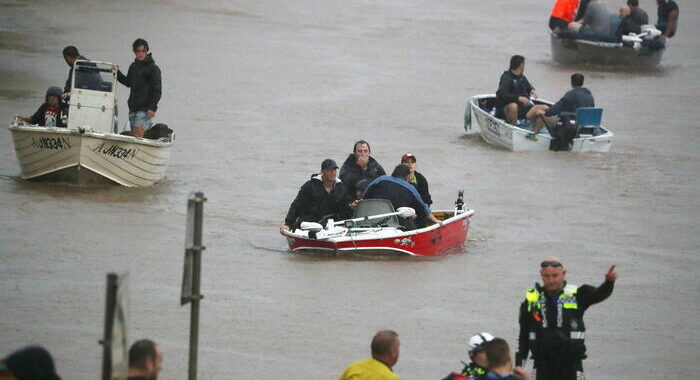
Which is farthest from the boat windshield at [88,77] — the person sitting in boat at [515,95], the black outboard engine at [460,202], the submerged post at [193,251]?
the submerged post at [193,251]

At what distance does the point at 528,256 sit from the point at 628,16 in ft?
62.3

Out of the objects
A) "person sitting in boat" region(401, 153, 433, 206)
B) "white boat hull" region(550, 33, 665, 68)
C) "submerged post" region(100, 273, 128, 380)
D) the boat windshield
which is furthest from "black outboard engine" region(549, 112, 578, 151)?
"submerged post" region(100, 273, 128, 380)

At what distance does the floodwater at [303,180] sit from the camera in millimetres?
13844

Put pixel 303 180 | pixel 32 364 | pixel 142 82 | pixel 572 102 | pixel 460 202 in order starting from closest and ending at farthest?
pixel 32 364 → pixel 460 202 → pixel 142 82 → pixel 303 180 → pixel 572 102

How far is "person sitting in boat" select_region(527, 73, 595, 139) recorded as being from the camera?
2444 cm

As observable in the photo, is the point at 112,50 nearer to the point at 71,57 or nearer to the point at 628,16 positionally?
the point at 628,16

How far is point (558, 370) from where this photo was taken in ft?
31.9

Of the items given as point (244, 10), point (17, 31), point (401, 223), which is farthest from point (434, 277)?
point (244, 10)

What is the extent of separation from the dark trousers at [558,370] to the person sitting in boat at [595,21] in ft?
88.9

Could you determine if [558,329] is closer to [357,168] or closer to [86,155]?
[357,168]

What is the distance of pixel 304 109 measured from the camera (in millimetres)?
30312

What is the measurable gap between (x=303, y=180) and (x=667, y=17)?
17.1 meters

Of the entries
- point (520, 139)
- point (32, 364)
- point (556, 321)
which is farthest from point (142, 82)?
point (32, 364)

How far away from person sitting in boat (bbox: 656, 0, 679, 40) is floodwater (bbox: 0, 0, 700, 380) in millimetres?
1273
